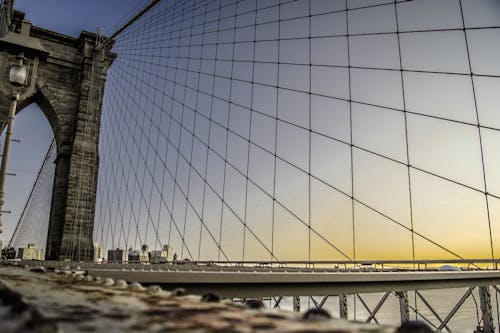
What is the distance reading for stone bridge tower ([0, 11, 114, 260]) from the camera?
1678cm

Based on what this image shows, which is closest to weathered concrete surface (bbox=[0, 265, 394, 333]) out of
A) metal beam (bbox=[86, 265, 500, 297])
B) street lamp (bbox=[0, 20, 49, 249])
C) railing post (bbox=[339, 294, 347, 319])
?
metal beam (bbox=[86, 265, 500, 297])

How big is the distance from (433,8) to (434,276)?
547cm

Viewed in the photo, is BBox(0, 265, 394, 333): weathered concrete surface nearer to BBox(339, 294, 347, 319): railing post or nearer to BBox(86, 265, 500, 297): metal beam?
BBox(86, 265, 500, 297): metal beam

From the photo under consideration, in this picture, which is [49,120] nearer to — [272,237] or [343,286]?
[272,237]

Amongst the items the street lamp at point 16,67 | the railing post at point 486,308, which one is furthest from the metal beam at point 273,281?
the street lamp at point 16,67

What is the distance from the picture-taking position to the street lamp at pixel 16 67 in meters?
6.13

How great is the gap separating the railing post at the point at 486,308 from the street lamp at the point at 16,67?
8.20m

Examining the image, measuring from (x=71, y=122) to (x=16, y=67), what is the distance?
43.6ft

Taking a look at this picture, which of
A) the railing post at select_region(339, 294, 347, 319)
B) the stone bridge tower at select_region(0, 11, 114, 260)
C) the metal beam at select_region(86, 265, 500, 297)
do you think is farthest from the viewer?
the stone bridge tower at select_region(0, 11, 114, 260)

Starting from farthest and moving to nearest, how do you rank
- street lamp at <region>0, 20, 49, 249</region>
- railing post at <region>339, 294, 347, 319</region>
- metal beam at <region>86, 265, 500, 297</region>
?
railing post at <region>339, 294, 347, 319</region> < street lamp at <region>0, 20, 49, 249</region> < metal beam at <region>86, 265, 500, 297</region>

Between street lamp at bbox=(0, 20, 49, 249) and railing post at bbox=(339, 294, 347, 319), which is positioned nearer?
street lamp at bbox=(0, 20, 49, 249)

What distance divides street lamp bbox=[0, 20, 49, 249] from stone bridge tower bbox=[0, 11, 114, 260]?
10658mm

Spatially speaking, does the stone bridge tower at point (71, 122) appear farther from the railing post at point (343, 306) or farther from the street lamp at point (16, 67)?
the railing post at point (343, 306)

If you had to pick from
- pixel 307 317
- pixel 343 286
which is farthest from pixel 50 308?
pixel 343 286
